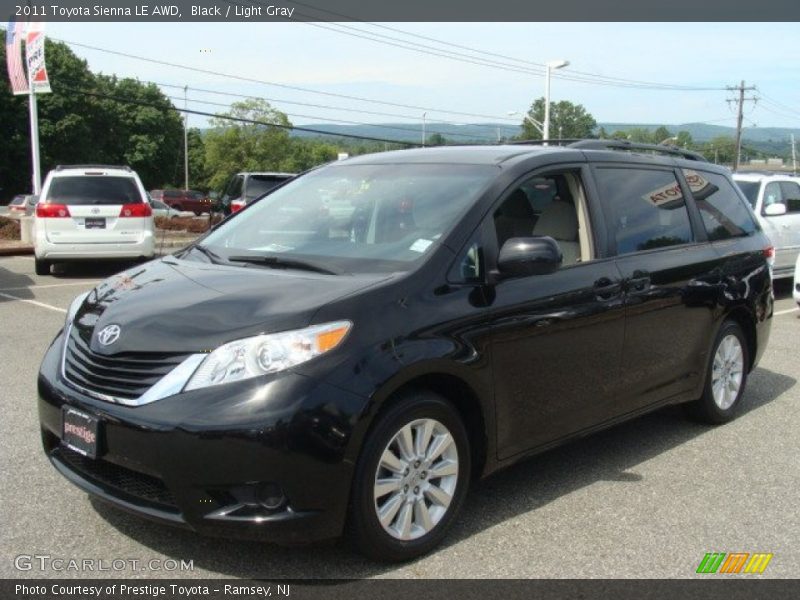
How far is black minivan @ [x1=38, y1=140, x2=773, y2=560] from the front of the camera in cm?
309

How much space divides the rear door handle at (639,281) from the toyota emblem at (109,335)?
2.71 metres

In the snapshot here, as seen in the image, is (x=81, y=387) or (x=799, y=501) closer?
(x=81, y=387)

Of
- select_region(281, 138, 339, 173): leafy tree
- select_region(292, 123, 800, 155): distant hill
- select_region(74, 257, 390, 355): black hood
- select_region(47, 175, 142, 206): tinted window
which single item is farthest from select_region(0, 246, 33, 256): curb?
select_region(281, 138, 339, 173): leafy tree

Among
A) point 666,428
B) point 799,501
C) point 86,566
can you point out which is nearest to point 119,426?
point 86,566

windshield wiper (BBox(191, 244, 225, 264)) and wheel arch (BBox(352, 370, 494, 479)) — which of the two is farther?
windshield wiper (BBox(191, 244, 225, 264))

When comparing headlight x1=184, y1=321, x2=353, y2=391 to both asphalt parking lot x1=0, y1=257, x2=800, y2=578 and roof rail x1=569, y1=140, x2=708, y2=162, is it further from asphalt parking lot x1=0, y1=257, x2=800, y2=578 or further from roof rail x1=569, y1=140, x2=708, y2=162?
roof rail x1=569, y1=140, x2=708, y2=162

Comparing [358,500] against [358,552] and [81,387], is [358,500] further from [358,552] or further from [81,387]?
[81,387]

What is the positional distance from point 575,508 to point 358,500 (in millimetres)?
1353

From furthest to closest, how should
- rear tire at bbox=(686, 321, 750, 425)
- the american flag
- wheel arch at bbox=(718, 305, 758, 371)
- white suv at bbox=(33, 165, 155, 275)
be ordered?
1. the american flag
2. white suv at bbox=(33, 165, 155, 275)
3. wheel arch at bbox=(718, 305, 758, 371)
4. rear tire at bbox=(686, 321, 750, 425)

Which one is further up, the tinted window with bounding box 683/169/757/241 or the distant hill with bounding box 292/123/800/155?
the distant hill with bounding box 292/123/800/155

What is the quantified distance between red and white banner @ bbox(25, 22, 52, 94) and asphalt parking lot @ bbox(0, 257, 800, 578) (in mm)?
17749

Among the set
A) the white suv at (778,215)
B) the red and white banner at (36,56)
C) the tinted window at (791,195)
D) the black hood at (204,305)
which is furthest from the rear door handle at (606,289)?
the red and white banner at (36,56)

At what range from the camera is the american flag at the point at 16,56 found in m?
21.5

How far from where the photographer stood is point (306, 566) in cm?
337
